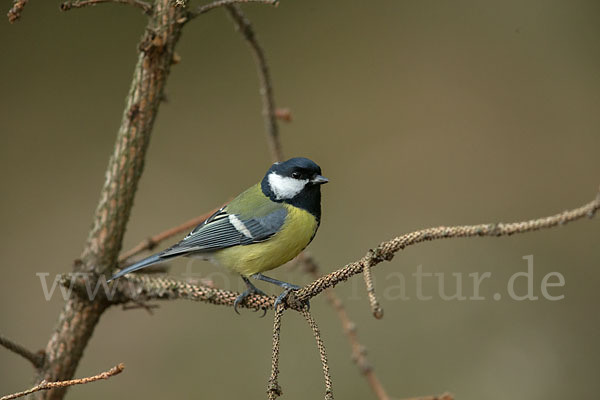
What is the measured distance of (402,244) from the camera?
33.1 inches

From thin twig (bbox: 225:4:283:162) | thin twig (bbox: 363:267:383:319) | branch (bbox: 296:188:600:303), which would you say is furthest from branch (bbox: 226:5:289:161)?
thin twig (bbox: 363:267:383:319)

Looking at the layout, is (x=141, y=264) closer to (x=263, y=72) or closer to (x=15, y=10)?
(x=263, y=72)

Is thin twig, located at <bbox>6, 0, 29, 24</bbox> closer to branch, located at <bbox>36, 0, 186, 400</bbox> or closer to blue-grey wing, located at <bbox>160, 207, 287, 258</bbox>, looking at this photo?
branch, located at <bbox>36, 0, 186, 400</bbox>

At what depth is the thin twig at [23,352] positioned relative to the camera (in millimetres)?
1088

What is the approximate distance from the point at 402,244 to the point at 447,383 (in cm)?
142

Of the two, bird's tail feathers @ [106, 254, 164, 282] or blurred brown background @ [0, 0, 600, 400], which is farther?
blurred brown background @ [0, 0, 600, 400]

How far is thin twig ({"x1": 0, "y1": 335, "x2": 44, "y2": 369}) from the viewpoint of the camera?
109 cm

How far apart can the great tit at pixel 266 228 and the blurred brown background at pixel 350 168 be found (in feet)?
2.05

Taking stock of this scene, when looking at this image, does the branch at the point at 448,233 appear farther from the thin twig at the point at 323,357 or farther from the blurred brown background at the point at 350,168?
the blurred brown background at the point at 350,168

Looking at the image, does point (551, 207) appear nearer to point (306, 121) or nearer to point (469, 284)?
point (469, 284)

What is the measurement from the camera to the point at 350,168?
2.42 m

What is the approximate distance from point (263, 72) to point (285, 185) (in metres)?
0.27

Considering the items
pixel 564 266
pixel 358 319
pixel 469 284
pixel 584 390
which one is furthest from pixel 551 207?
pixel 358 319

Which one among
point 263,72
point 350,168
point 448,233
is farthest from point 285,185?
point 350,168
